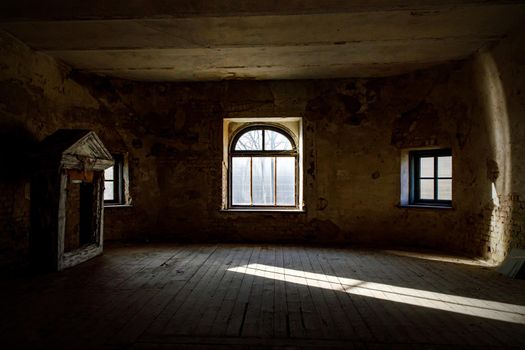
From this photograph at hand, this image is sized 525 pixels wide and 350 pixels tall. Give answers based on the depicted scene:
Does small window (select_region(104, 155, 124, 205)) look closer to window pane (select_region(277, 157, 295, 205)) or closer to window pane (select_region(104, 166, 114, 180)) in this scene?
window pane (select_region(104, 166, 114, 180))

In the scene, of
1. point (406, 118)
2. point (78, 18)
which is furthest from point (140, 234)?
point (406, 118)

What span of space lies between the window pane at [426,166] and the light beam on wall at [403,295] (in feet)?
9.65

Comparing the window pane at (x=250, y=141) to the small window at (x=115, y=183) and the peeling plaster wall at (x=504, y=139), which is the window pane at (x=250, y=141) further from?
the peeling plaster wall at (x=504, y=139)

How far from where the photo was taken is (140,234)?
6.34 meters

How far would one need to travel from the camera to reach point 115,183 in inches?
252

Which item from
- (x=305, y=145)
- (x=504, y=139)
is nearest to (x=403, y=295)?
(x=504, y=139)

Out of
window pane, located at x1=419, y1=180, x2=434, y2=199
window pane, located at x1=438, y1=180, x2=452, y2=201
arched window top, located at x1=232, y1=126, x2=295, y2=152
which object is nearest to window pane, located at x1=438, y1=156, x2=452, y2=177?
window pane, located at x1=438, y1=180, x2=452, y2=201

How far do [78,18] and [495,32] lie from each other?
4.62m

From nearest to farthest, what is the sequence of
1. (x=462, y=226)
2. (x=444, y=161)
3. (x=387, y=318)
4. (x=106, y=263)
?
(x=387, y=318) < (x=106, y=263) < (x=462, y=226) < (x=444, y=161)

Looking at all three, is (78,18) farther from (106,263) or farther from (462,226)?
(462,226)

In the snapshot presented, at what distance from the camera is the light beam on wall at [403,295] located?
287 centimetres

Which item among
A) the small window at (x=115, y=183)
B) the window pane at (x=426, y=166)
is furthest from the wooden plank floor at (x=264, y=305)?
the small window at (x=115, y=183)

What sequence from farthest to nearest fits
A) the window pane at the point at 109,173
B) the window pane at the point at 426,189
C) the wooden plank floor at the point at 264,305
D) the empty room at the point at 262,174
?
the window pane at the point at 109,173
the window pane at the point at 426,189
the empty room at the point at 262,174
the wooden plank floor at the point at 264,305

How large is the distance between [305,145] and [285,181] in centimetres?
95
